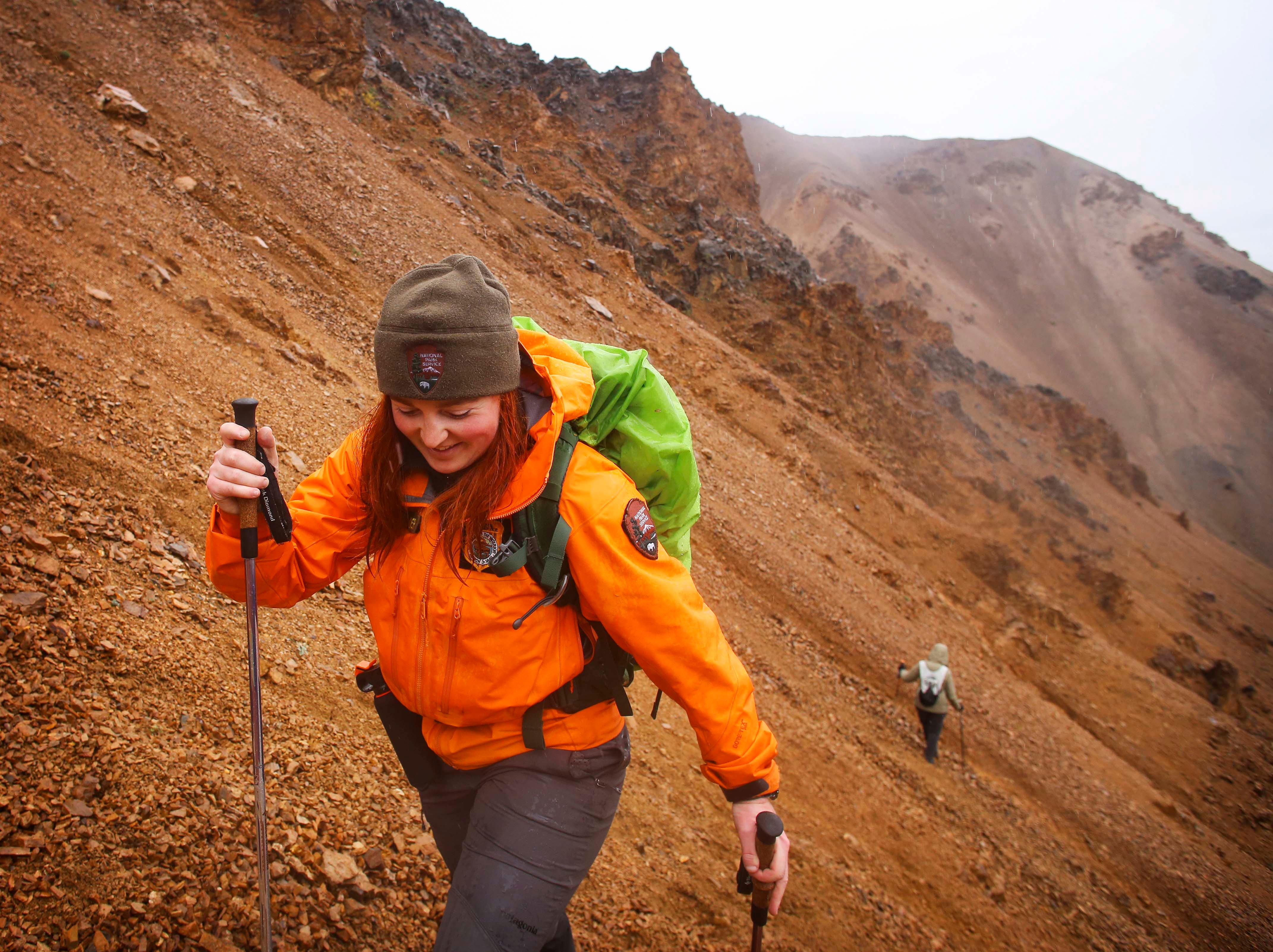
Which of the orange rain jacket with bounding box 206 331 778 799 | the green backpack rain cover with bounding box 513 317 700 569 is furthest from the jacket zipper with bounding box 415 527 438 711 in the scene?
the green backpack rain cover with bounding box 513 317 700 569

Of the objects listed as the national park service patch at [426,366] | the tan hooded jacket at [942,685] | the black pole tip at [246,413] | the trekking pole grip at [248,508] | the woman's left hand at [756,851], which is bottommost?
the tan hooded jacket at [942,685]

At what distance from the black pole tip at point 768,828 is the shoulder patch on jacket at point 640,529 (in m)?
0.81

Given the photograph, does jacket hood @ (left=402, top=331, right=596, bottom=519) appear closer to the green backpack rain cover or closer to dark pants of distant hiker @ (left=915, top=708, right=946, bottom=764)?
the green backpack rain cover

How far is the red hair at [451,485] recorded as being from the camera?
1.78 metres

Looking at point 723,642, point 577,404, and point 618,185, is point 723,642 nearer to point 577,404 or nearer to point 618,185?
point 577,404

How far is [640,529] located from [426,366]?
29.2 inches

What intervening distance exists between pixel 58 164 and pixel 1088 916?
48.2 ft

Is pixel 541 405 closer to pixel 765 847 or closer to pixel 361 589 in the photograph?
pixel 765 847

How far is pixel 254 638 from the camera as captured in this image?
2.03 metres

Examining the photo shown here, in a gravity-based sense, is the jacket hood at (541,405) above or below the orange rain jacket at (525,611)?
above

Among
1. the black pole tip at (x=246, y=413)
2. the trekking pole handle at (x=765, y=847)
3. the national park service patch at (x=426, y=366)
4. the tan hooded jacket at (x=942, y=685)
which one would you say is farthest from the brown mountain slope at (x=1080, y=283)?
the black pole tip at (x=246, y=413)

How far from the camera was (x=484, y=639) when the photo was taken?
1802 mm

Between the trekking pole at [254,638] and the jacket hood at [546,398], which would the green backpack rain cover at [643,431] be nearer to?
the jacket hood at [546,398]

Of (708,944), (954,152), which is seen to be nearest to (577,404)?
(708,944)
